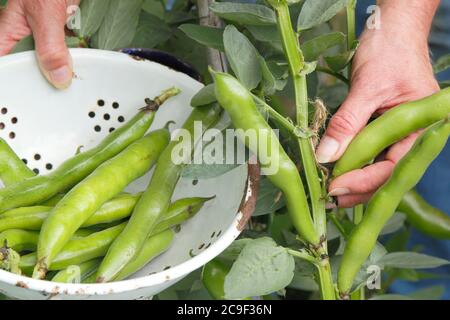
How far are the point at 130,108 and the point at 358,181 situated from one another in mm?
452

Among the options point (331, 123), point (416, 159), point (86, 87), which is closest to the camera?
point (416, 159)

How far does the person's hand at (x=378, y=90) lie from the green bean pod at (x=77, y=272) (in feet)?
1.14

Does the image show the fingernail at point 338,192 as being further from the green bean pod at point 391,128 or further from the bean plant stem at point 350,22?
the bean plant stem at point 350,22

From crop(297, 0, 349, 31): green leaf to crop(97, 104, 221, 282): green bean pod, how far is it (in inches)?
8.3

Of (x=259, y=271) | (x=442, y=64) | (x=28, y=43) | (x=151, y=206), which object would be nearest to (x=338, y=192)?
(x=259, y=271)

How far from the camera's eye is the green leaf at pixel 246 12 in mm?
822

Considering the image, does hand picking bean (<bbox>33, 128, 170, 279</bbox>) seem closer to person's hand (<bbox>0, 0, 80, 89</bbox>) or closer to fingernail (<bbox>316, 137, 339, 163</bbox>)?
person's hand (<bbox>0, 0, 80, 89</bbox>)

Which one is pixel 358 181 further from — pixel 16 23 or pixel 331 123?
pixel 16 23

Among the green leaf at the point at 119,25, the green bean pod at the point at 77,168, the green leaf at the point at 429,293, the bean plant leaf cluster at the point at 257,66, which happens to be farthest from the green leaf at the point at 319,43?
the green leaf at the point at 429,293

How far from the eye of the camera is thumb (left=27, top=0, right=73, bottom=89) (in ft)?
3.35

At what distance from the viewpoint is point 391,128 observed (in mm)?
824
